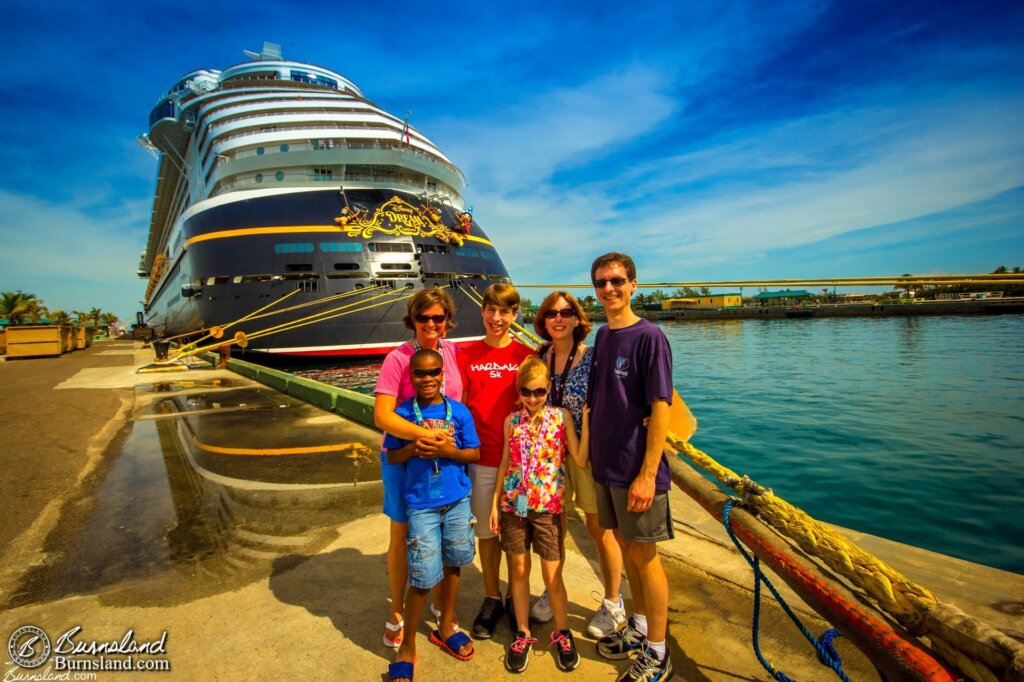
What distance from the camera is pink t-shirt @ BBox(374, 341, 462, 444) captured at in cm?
245

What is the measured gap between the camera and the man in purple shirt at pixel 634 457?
2199 millimetres

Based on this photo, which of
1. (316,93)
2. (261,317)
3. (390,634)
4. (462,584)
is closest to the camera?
(390,634)

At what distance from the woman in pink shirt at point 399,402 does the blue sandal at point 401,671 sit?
189 mm

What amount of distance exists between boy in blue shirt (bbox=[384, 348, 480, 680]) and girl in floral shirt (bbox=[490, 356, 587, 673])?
0.68 feet

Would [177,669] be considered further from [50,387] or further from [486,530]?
[50,387]

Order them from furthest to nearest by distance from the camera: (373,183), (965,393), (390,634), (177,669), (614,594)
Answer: (373,183) < (965,393) < (614,594) < (390,634) < (177,669)

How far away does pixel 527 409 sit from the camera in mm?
2586

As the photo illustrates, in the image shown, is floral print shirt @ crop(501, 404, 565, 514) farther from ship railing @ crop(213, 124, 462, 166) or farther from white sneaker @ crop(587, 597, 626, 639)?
ship railing @ crop(213, 124, 462, 166)

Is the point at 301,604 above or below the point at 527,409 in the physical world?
below

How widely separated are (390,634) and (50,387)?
15.1 m

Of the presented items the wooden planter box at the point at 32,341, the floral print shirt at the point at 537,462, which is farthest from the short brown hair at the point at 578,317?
the wooden planter box at the point at 32,341

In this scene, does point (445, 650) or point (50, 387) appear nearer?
point (445, 650)

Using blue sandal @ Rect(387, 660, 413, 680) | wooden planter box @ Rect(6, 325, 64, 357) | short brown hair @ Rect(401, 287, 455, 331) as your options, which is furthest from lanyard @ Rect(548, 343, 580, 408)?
wooden planter box @ Rect(6, 325, 64, 357)

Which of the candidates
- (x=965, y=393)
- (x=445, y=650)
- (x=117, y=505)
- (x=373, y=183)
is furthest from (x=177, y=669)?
(x=373, y=183)
